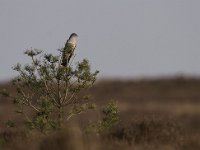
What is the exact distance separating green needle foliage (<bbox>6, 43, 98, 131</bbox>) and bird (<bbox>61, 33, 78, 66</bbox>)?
0.32ft

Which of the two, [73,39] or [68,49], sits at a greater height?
[73,39]

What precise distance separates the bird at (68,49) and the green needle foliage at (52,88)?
3.9 inches

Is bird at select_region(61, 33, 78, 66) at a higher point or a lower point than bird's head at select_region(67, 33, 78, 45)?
lower

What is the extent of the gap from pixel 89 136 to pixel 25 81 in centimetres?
252

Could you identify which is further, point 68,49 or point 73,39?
point 73,39

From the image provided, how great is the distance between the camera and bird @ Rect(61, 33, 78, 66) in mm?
16484

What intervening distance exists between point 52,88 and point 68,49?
0.89 metres

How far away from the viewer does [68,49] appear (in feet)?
54.0

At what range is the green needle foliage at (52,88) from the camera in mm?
16578

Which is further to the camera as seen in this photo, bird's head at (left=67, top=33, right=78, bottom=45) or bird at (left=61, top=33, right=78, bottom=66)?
bird's head at (left=67, top=33, right=78, bottom=45)

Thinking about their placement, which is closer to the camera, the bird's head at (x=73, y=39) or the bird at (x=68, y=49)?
the bird at (x=68, y=49)

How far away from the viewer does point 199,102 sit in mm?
43750

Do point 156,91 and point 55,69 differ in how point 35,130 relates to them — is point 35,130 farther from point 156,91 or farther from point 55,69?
point 156,91

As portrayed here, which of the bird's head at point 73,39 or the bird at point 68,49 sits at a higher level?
the bird's head at point 73,39
